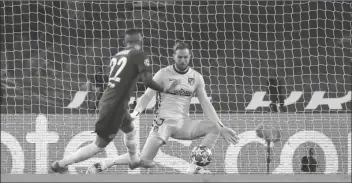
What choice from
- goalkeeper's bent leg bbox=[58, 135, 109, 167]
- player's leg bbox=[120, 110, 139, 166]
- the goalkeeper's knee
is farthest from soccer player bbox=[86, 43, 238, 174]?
goalkeeper's bent leg bbox=[58, 135, 109, 167]

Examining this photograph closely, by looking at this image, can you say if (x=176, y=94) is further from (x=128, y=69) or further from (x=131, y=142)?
(x=128, y=69)

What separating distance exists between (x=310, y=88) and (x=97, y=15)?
3.38 m

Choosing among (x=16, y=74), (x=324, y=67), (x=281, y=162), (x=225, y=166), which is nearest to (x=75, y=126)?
(x=16, y=74)

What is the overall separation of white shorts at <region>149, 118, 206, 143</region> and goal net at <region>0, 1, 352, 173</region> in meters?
1.99

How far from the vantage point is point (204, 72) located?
33.8 feet

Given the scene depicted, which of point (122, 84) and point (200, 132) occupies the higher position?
point (122, 84)

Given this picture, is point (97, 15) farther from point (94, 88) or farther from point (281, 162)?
point (281, 162)

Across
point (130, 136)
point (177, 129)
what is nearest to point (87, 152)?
point (130, 136)

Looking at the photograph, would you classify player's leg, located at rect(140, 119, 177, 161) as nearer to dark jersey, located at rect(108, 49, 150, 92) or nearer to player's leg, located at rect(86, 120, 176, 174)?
player's leg, located at rect(86, 120, 176, 174)

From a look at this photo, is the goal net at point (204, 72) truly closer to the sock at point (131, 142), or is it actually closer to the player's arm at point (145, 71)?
the sock at point (131, 142)

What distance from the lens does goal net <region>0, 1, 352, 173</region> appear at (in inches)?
384

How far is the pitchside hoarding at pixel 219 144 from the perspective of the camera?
966cm

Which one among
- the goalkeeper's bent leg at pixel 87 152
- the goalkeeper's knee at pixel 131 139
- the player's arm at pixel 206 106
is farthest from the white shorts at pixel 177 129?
the goalkeeper's bent leg at pixel 87 152

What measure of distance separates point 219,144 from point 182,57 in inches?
106
